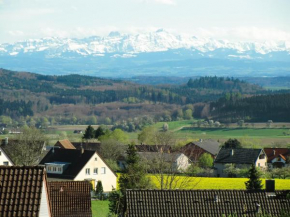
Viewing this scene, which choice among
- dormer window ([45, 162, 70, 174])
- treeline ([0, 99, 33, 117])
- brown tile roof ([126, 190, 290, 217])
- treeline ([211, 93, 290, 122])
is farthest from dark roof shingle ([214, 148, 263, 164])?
treeline ([0, 99, 33, 117])

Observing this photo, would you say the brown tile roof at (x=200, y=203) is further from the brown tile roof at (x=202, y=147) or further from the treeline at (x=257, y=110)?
the treeline at (x=257, y=110)

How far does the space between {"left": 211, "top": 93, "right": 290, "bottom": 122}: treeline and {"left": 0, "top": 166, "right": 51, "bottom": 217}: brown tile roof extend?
12505 cm

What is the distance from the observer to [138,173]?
3675 centimetres

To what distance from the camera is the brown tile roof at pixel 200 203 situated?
2083 centimetres

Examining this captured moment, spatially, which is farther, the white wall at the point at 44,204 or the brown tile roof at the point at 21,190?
the white wall at the point at 44,204

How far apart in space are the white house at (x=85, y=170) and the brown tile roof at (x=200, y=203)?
93.1ft

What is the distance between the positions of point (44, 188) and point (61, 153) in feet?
142

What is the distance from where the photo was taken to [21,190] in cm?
1166

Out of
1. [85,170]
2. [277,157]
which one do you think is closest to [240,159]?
[277,157]

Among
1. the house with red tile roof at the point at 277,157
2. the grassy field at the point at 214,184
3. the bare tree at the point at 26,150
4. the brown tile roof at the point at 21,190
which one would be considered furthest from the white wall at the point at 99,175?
the brown tile roof at the point at 21,190

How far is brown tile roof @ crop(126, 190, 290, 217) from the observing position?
20828 millimetres

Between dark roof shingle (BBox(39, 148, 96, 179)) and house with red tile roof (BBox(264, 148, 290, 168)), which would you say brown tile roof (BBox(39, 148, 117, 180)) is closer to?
dark roof shingle (BBox(39, 148, 96, 179))

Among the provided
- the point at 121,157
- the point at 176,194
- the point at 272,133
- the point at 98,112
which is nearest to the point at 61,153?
the point at 121,157

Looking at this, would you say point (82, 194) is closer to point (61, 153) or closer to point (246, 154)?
point (61, 153)
